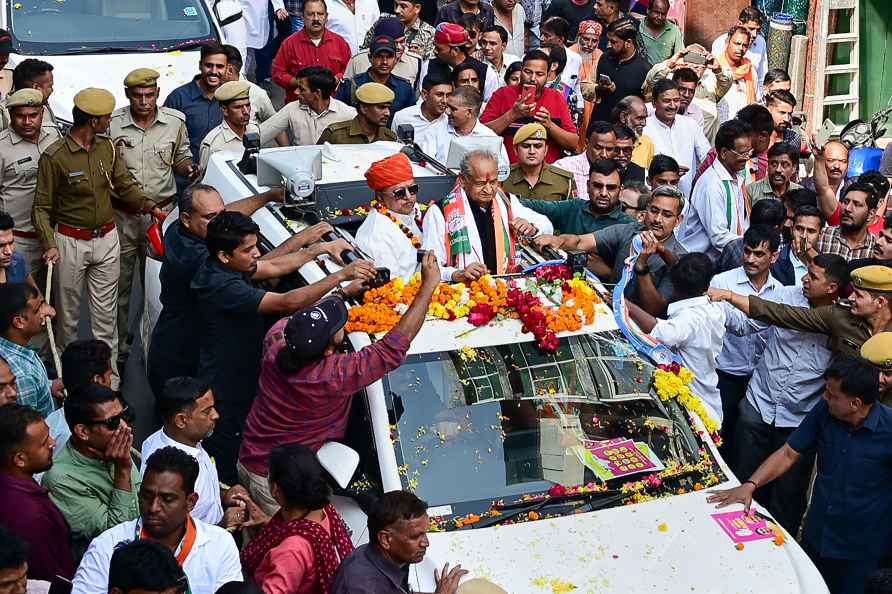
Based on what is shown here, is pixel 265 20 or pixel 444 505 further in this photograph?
pixel 265 20

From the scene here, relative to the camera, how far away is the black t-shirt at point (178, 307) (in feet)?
27.4

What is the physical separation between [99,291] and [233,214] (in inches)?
114

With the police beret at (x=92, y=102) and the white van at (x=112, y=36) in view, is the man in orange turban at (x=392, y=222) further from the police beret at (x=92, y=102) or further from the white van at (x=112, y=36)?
the white van at (x=112, y=36)

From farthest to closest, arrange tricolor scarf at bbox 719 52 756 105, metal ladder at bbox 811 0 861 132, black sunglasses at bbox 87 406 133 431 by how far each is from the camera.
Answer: metal ladder at bbox 811 0 861 132, tricolor scarf at bbox 719 52 756 105, black sunglasses at bbox 87 406 133 431

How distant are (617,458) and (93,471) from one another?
2.66 meters

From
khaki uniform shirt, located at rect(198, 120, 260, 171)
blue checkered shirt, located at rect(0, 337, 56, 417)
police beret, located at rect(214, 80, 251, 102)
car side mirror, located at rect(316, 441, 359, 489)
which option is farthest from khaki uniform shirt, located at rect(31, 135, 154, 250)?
car side mirror, located at rect(316, 441, 359, 489)

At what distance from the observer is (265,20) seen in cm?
1537

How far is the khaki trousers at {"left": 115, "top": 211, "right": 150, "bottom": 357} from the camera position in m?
10.6

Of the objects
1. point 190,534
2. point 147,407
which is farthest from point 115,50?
point 190,534

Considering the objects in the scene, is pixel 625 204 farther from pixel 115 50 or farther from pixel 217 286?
pixel 115 50

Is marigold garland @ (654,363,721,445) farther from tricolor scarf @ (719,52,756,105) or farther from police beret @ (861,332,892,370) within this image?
tricolor scarf @ (719,52,756,105)

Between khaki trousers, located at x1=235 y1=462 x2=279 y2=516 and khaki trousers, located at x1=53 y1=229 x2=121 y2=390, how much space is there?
10.8ft

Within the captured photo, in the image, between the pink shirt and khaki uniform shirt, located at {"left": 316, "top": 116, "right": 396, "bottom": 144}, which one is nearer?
the pink shirt

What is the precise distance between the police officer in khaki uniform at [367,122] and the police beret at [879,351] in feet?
15.6
